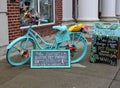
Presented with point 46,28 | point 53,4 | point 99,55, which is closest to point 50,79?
point 99,55

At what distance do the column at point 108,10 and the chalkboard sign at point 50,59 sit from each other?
778cm

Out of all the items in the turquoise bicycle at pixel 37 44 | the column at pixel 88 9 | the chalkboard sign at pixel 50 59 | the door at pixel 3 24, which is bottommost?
the chalkboard sign at pixel 50 59

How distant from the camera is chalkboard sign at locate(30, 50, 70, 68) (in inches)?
253

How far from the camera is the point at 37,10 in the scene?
9.25m

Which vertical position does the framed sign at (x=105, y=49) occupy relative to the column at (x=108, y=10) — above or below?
below

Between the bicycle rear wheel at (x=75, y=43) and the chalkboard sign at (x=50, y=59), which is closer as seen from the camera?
the chalkboard sign at (x=50, y=59)

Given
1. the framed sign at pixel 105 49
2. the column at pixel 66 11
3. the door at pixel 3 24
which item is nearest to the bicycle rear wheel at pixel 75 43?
the framed sign at pixel 105 49

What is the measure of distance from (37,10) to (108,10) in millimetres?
5517

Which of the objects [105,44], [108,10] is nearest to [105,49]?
[105,44]

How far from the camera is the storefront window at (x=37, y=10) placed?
7414mm

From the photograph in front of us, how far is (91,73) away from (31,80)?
1.38 m

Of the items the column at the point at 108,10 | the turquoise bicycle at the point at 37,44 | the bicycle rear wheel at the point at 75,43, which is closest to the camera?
the turquoise bicycle at the point at 37,44

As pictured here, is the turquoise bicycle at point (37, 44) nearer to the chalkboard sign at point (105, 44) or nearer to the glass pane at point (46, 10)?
the chalkboard sign at point (105, 44)

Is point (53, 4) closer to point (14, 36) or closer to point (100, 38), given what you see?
point (14, 36)
